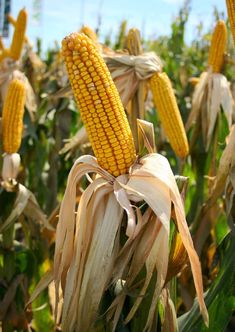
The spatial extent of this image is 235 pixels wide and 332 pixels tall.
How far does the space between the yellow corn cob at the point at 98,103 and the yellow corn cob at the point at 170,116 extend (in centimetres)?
114

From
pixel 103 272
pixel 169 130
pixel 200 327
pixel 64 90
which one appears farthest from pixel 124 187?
pixel 64 90

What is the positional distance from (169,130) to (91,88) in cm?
127

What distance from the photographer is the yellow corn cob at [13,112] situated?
10.2 ft

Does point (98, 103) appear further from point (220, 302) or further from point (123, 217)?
point (220, 302)

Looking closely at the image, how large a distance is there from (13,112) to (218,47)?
1.65 meters

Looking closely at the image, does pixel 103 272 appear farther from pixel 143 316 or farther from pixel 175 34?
pixel 175 34

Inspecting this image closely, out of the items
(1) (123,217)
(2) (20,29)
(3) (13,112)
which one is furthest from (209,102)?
(1) (123,217)

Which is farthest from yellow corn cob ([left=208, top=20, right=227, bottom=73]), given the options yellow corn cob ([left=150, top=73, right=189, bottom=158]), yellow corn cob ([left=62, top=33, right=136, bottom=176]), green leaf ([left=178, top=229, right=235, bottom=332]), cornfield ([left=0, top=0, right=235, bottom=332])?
yellow corn cob ([left=62, top=33, right=136, bottom=176])

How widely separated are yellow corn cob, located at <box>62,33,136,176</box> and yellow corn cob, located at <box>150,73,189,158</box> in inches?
45.0

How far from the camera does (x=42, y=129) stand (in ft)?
16.5

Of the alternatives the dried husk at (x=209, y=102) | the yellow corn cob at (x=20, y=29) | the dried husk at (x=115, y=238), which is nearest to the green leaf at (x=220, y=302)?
the dried husk at (x=115, y=238)

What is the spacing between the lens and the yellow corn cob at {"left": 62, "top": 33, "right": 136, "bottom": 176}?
189 centimetres

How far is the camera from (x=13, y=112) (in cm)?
312

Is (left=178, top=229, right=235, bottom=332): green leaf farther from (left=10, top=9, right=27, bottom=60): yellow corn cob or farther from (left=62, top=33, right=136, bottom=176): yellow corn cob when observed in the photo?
(left=10, top=9, right=27, bottom=60): yellow corn cob
